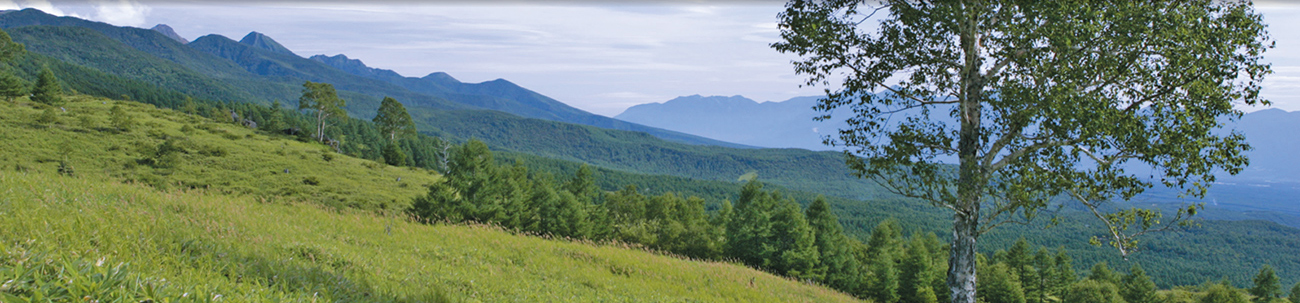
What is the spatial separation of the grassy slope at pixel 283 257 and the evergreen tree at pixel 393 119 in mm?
81674

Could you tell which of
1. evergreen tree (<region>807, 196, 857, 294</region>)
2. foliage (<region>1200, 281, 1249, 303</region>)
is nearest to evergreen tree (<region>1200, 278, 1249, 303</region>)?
foliage (<region>1200, 281, 1249, 303</region>)

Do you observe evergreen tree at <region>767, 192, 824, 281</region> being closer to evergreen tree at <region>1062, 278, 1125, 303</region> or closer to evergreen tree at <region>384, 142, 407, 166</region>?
evergreen tree at <region>1062, 278, 1125, 303</region>

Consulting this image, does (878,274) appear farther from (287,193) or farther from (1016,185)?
(287,193)

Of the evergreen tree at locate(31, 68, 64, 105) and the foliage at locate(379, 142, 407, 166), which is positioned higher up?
the evergreen tree at locate(31, 68, 64, 105)

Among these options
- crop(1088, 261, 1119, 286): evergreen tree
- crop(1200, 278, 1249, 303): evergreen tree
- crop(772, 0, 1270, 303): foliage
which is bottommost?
crop(1088, 261, 1119, 286): evergreen tree

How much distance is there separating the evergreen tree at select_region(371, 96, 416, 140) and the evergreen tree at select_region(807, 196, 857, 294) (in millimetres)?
69153

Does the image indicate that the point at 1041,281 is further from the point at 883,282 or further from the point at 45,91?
the point at 45,91

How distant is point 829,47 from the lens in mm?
11055

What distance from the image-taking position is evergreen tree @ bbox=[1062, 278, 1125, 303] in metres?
Result: 57.4

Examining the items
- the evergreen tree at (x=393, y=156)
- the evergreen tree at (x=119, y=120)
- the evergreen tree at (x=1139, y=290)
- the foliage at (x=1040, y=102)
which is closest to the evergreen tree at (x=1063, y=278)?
the evergreen tree at (x=1139, y=290)

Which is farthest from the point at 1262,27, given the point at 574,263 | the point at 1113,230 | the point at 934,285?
the point at 934,285

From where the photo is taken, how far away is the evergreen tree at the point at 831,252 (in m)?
46.1

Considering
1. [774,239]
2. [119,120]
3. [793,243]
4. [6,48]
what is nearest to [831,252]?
[793,243]

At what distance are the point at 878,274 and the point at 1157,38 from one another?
41.9m
